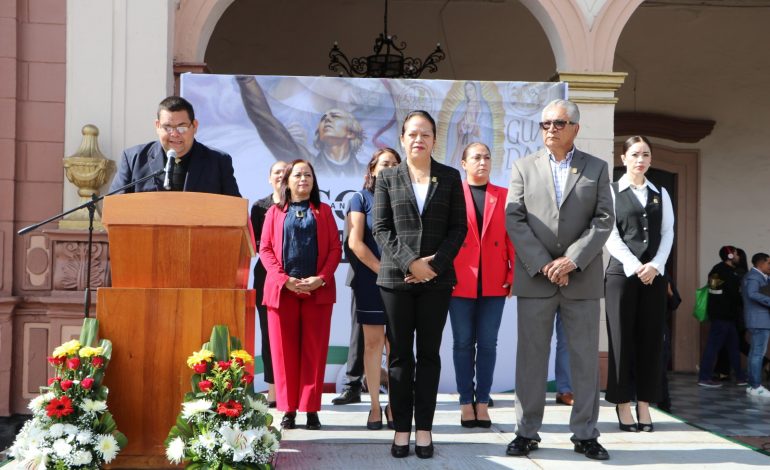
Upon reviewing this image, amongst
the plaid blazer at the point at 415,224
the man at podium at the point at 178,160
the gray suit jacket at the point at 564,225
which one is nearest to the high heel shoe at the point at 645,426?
the gray suit jacket at the point at 564,225

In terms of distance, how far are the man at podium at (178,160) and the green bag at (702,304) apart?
8.09 meters

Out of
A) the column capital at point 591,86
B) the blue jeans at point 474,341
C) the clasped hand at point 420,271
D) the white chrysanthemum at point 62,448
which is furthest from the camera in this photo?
the column capital at point 591,86

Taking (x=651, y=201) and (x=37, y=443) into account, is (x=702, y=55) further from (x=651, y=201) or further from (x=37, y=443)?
(x=37, y=443)

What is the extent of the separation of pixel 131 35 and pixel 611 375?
4953mm

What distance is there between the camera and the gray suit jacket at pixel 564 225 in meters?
4.67

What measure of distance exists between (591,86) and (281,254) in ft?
13.4

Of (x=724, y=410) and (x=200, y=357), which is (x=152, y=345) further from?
(x=724, y=410)

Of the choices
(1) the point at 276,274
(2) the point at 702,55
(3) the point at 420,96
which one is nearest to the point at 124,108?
(3) the point at 420,96

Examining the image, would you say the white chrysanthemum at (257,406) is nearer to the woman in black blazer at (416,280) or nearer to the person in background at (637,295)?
the woman in black blazer at (416,280)

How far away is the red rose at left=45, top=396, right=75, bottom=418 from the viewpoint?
12.1ft

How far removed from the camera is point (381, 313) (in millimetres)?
5457

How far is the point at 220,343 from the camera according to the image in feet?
12.6

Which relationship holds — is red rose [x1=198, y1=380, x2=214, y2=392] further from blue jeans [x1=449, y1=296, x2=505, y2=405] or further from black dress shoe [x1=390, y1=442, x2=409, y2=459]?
blue jeans [x1=449, y1=296, x2=505, y2=405]

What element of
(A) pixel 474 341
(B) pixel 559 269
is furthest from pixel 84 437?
(A) pixel 474 341
